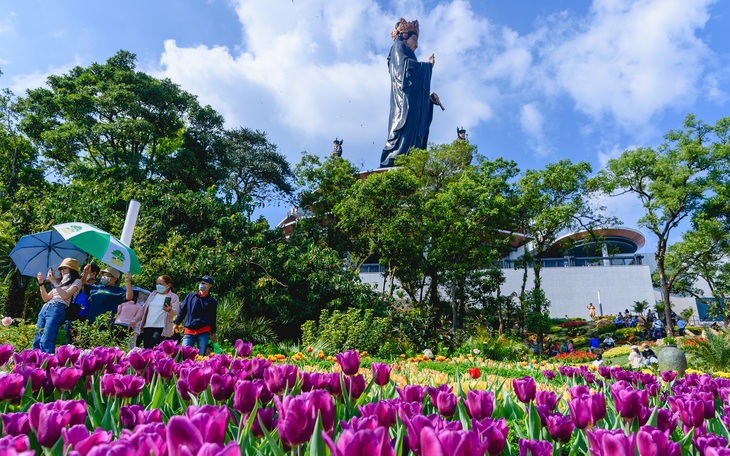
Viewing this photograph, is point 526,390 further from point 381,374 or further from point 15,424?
point 15,424

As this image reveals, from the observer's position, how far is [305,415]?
1.24 m

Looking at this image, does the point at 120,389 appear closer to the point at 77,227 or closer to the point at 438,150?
the point at 77,227

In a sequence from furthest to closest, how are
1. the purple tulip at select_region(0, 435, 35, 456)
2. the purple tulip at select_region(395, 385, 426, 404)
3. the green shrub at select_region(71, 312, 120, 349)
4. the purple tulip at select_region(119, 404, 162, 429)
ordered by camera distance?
the green shrub at select_region(71, 312, 120, 349)
the purple tulip at select_region(395, 385, 426, 404)
the purple tulip at select_region(119, 404, 162, 429)
the purple tulip at select_region(0, 435, 35, 456)

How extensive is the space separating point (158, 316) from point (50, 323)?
1.47 meters

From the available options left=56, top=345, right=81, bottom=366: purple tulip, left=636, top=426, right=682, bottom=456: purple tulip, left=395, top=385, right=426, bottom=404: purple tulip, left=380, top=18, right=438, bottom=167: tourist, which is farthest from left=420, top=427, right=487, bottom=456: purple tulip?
left=380, top=18, right=438, bottom=167: tourist

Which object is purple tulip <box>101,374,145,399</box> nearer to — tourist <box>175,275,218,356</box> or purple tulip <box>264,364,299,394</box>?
purple tulip <box>264,364,299,394</box>

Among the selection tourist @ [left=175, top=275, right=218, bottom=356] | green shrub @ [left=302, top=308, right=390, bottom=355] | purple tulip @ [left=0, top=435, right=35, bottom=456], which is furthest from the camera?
green shrub @ [left=302, top=308, right=390, bottom=355]

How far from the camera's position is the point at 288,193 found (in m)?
24.3

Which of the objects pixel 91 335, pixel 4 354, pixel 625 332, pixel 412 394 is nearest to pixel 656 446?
pixel 412 394

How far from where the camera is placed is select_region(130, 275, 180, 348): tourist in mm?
6301

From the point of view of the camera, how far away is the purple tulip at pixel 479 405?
1.71 metres

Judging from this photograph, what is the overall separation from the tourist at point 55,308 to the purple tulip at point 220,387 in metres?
3.97

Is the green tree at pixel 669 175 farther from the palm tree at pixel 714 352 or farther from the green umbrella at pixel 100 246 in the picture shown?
the green umbrella at pixel 100 246

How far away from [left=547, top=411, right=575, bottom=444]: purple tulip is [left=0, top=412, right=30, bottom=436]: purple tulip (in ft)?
5.25
